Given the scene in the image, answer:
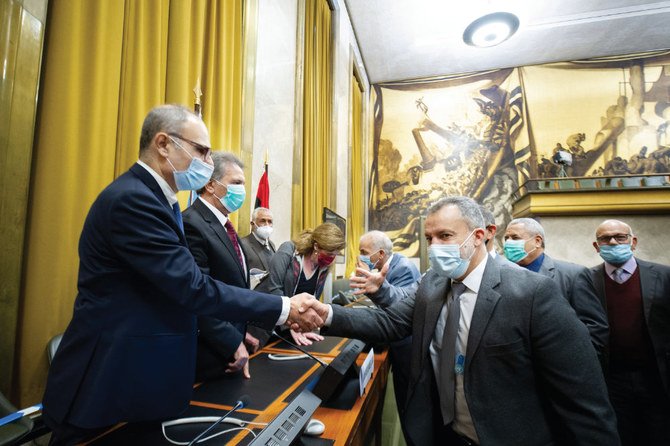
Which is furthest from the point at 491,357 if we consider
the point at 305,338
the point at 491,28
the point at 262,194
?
the point at 491,28

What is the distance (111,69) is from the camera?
2.08 meters

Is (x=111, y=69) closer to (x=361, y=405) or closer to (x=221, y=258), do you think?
(x=221, y=258)

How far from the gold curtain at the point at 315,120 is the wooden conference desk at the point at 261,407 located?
3108mm

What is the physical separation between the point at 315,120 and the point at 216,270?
434cm

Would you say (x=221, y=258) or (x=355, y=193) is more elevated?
(x=355, y=193)

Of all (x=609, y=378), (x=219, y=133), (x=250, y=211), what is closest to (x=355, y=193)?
(x=250, y=211)

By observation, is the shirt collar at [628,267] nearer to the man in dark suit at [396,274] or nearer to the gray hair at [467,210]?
the man in dark suit at [396,274]

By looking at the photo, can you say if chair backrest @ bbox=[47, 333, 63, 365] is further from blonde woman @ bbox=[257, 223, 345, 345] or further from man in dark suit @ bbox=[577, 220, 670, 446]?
man in dark suit @ bbox=[577, 220, 670, 446]

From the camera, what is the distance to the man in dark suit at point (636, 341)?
104 inches

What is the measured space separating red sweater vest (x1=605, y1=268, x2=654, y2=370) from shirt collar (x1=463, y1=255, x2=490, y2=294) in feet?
6.08

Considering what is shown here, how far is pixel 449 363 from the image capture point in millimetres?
1742

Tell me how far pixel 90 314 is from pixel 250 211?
8.55ft

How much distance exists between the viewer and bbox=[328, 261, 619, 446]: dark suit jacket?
1.51 m

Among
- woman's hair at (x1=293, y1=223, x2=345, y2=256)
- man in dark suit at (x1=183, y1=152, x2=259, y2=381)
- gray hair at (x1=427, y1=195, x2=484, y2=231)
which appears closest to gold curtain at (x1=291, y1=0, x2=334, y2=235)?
woman's hair at (x1=293, y1=223, x2=345, y2=256)
